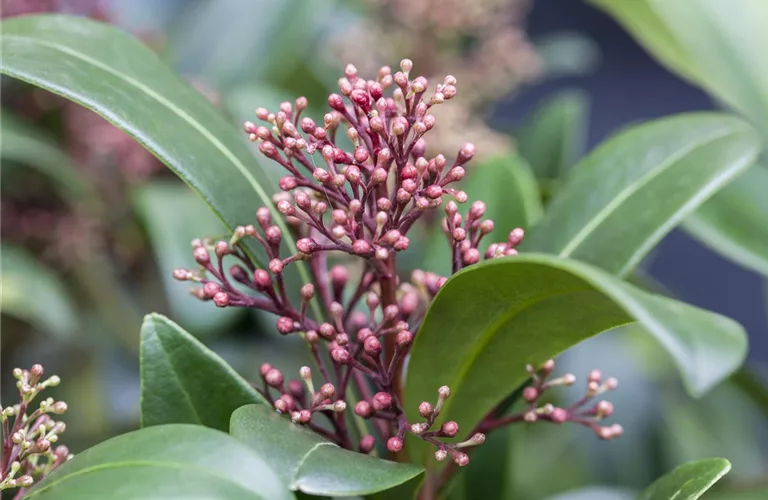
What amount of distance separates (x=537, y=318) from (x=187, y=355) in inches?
9.6

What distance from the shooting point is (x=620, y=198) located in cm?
66

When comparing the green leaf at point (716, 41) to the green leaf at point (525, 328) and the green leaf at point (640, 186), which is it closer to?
the green leaf at point (640, 186)

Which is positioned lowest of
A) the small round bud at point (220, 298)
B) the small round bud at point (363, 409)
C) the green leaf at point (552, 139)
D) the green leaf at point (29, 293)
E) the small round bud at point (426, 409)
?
the small round bud at point (426, 409)

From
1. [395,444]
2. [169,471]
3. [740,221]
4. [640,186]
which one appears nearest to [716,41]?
[740,221]

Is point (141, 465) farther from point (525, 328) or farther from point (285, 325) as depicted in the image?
point (525, 328)

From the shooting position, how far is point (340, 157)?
0.48 metres

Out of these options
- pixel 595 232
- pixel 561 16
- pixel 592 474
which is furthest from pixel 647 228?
pixel 561 16

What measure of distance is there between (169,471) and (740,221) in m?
0.71

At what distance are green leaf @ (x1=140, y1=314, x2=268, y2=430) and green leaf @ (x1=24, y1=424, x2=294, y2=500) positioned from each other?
3.8 inches

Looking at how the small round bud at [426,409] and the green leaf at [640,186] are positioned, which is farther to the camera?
the green leaf at [640,186]

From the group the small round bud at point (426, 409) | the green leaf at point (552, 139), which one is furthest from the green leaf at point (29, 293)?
the green leaf at point (552, 139)

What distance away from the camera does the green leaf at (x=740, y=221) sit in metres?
0.83

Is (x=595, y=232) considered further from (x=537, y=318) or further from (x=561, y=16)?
(x=561, y=16)

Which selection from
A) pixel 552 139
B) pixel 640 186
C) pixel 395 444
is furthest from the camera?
pixel 552 139
